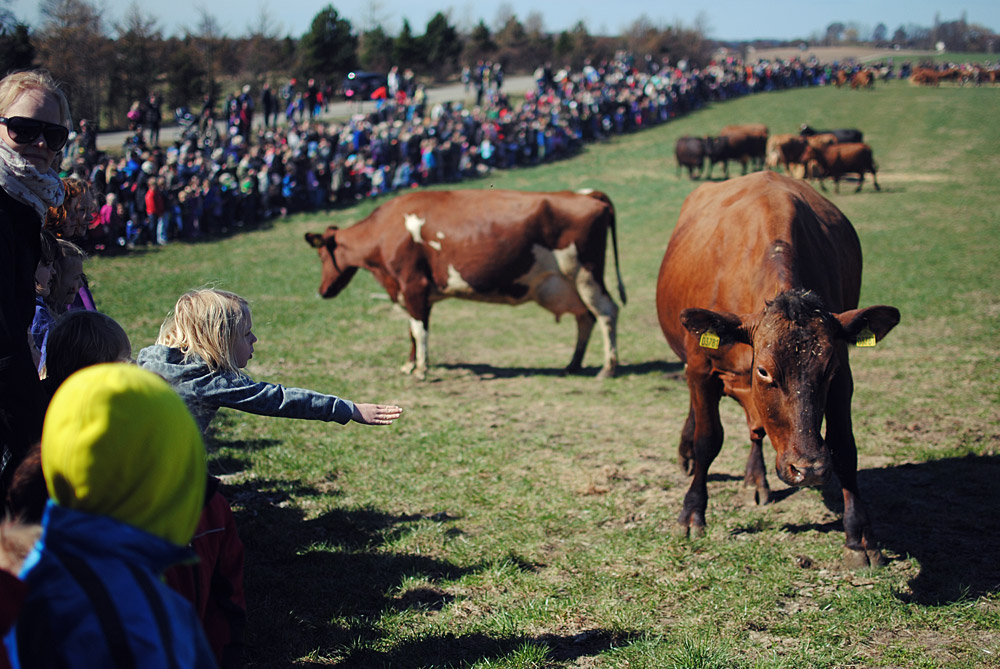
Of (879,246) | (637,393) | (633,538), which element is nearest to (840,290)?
(633,538)

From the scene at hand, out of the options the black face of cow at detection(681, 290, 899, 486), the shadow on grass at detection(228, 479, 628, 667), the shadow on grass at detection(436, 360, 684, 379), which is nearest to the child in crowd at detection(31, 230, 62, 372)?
the shadow on grass at detection(228, 479, 628, 667)

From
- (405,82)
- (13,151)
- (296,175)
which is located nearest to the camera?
(13,151)

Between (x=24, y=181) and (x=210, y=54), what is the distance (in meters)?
31.8

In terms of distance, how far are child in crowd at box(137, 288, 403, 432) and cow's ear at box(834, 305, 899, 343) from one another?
95.9 inches

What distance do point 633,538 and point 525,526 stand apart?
2.24 feet

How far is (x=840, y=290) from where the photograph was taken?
4816 millimetres

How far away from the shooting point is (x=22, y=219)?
8.38 ft

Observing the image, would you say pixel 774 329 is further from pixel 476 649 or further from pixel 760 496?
pixel 476 649

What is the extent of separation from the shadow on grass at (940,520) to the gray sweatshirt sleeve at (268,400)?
306cm

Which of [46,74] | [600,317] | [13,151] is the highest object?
[46,74]

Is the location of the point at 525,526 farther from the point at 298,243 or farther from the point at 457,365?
the point at 298,243

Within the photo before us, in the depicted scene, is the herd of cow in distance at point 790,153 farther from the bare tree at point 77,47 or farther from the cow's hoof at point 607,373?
the bare tree at point 77,47

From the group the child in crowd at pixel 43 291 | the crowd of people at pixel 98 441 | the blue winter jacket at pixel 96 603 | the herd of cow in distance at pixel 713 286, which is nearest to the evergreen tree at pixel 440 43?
the herd of cow in distance at pixel 713 286

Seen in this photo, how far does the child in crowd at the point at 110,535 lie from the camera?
1.32 m
